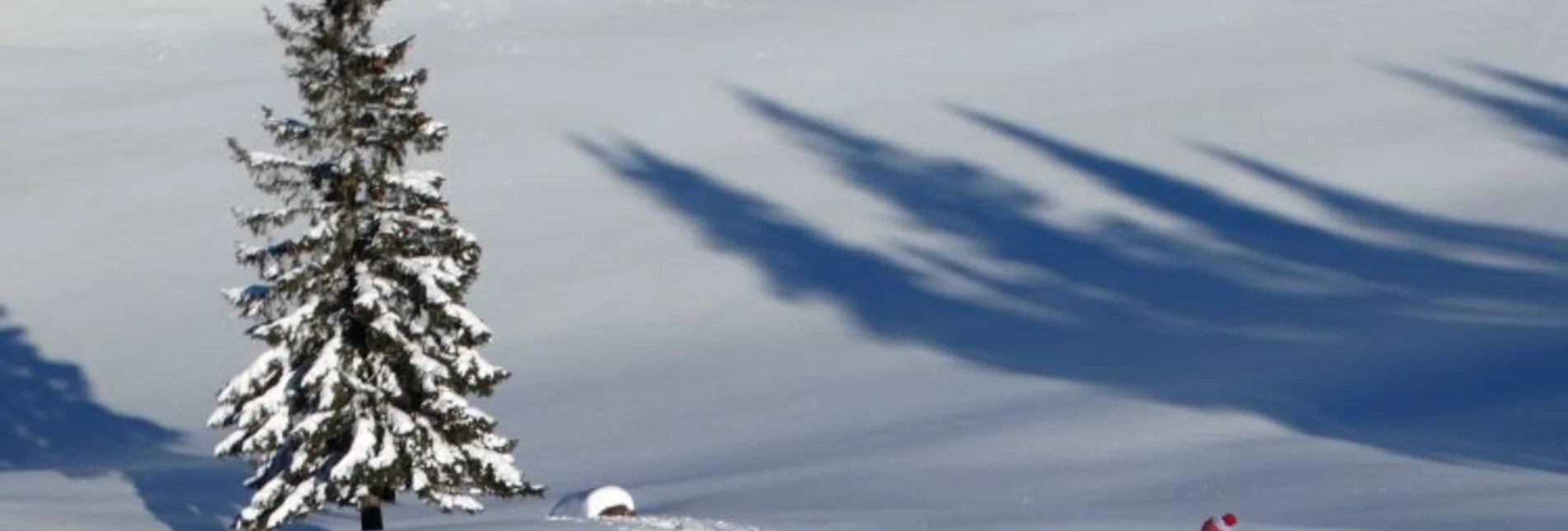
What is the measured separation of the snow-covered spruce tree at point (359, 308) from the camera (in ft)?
88.6

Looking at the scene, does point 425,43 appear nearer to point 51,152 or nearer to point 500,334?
point 51,152

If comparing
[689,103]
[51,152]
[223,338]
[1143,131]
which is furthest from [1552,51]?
[51,152]

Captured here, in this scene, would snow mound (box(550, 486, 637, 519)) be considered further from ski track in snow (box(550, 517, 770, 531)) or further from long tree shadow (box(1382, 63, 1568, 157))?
long tree shadow (box(1382, 63, 1568, 157))

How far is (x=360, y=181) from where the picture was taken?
2719 cm

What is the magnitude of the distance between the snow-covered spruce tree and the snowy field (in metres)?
3.41

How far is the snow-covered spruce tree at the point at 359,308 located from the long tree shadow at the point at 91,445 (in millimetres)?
9712

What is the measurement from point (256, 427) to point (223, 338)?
3461 centimetres

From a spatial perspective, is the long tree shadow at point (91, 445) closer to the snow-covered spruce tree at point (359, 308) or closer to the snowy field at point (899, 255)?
the snowy field at point (899, 255)

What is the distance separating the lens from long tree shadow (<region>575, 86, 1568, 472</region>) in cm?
4806

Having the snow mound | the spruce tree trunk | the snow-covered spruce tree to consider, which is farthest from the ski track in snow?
the snow mound

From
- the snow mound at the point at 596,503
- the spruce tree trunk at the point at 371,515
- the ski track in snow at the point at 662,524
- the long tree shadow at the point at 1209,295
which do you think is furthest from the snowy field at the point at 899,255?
the spruce tree trunk at the point at 371,515

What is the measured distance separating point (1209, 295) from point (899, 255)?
923 cm

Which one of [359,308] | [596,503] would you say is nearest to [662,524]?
[359,308]

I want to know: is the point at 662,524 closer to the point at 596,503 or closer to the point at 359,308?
the point at 359,308
